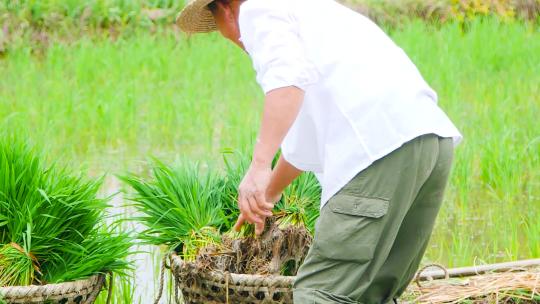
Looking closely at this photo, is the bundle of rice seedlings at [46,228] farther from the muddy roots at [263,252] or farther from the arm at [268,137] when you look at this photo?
the arm at [268,137]

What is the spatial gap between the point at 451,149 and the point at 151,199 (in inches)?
38.6

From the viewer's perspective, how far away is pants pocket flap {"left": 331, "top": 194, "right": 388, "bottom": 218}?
7.22ft

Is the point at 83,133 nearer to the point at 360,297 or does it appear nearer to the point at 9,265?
the point at 9,265

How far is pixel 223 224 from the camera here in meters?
3.01

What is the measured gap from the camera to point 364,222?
7.23 feet

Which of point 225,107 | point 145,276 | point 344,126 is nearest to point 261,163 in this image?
point 344,126

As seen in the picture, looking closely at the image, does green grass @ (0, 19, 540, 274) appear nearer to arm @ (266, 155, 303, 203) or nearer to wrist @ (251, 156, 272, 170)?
arm @ (266, 155, 303, 203)

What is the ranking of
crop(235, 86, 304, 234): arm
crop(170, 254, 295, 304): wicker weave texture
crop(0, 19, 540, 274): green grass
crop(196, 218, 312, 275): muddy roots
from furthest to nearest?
crop(0, 19, 540, 274): green grass
crop(196, 218, 312, 275): muddy roots
crop(170, 254, 295, 304): wicker weave texture
crop(235, 86, 304, 234): arm

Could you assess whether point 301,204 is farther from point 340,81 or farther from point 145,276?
point 145,276

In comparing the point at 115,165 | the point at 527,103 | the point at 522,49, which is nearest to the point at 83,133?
the point at 115,165

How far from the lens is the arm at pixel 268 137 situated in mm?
2141

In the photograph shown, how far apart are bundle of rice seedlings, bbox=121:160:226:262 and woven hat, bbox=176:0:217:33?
0.48m

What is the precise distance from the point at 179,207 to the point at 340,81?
2.74ft

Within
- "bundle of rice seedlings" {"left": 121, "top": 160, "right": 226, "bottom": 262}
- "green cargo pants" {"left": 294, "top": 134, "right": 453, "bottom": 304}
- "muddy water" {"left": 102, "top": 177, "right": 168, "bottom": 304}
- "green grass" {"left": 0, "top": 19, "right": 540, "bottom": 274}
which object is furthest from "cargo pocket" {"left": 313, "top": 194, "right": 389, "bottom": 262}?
"green grass" {"left": 0, "top": 19, "right": 540, "bottom": 274}
